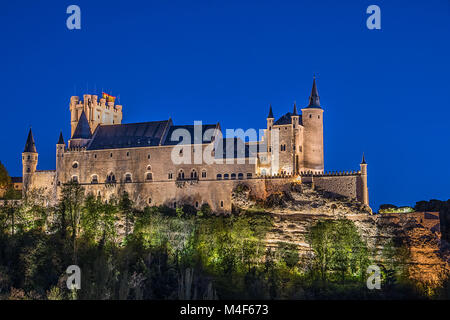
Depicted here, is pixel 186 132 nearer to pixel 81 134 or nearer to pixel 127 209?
pixel 127 209

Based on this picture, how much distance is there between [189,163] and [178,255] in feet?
45.0

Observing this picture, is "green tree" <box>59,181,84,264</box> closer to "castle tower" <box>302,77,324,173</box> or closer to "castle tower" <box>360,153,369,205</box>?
"castle tower" <box>302,77,324,173</box>

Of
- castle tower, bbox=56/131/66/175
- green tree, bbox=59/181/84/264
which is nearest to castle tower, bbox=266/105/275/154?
green tree, bbox=59/181/84/264

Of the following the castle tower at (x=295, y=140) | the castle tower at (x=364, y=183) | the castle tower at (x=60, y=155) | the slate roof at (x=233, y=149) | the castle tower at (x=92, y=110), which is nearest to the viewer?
the castle tower at (x=364, y=183)

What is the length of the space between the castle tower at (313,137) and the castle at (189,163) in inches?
4.8

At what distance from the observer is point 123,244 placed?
3492 inches

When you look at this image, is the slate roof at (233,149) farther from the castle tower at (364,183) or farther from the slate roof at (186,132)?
the castle tower at (364,183)

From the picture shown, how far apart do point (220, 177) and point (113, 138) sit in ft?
58.2

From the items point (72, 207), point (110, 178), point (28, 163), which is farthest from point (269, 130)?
point (28, 163)

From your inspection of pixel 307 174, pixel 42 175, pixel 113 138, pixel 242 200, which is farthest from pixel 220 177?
pixel 42 175

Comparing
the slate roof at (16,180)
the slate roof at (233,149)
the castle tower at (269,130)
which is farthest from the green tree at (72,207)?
the castle tower at (269,130)

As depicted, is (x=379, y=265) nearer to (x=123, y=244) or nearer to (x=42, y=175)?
(x=123, y=244)

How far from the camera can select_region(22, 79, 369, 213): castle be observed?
8981cm

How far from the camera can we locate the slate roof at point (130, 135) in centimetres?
9750
